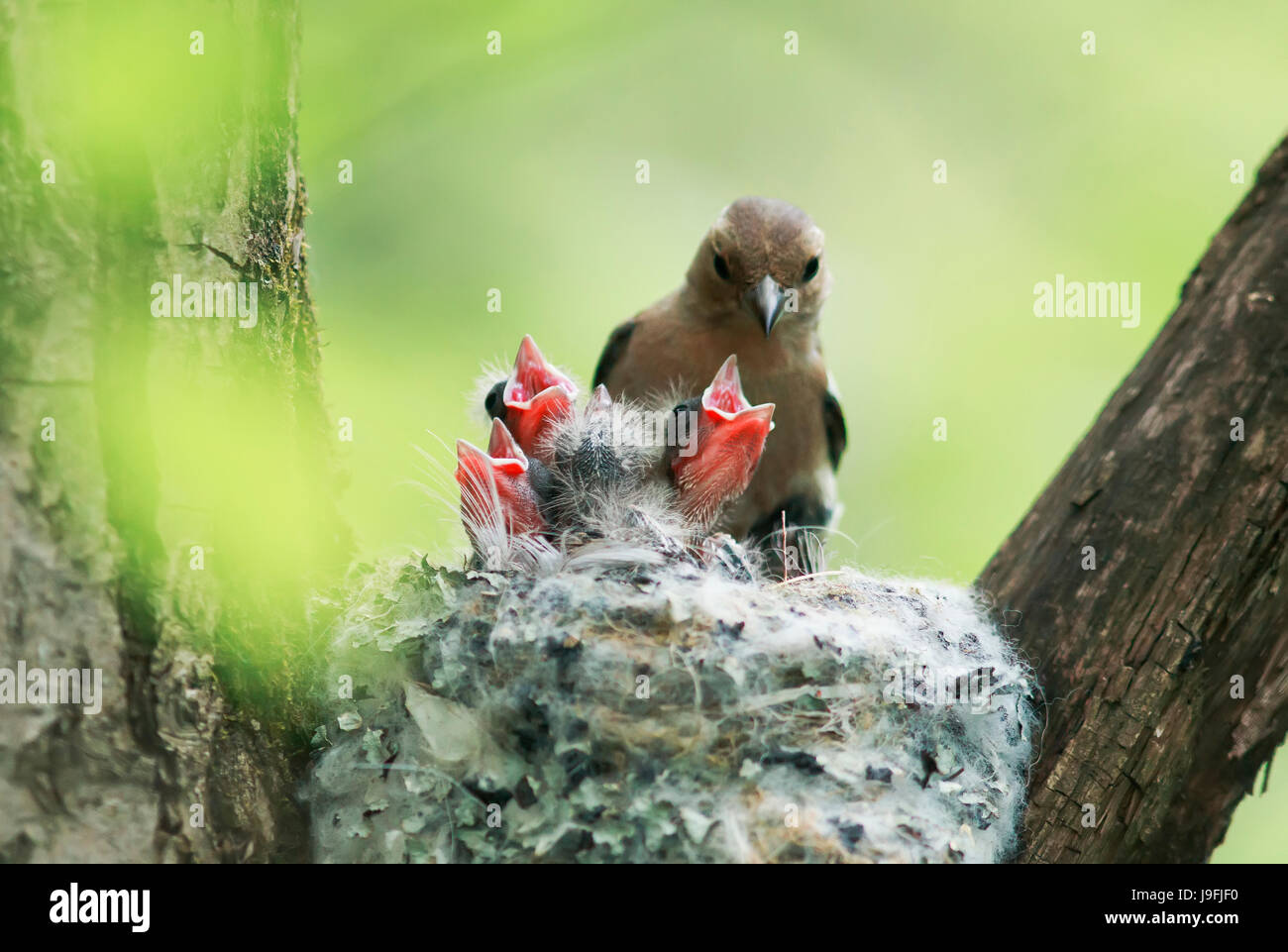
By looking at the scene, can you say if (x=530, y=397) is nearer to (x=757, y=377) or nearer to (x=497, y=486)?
(x=497, y=486)

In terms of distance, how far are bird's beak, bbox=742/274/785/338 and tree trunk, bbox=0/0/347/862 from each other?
2515 mm

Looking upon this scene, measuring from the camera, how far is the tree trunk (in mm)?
1838

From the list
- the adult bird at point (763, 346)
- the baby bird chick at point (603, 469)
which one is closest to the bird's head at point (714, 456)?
the baby bird chick at point (603, 469)

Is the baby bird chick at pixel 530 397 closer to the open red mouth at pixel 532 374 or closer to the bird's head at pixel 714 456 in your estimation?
the open red mouth at pixel 532 374

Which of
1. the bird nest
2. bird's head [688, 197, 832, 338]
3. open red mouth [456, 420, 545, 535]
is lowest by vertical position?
the bird nest

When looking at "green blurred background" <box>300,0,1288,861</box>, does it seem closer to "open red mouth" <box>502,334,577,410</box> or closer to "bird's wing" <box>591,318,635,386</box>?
"bird's wing" <box>591,318,635,386</box>

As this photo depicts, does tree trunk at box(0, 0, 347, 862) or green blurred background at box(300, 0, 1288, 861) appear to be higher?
green blurred background at box(300, 0, 1288, 861)

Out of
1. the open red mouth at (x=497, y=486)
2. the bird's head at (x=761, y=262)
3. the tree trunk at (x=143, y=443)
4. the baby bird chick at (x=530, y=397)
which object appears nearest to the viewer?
the tree trunk at (x=143, y=443)

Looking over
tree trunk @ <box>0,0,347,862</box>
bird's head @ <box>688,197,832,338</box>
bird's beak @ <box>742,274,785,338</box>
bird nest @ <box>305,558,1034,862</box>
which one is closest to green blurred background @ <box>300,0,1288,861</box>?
bird's head @ <box>688,197,832,338</box>

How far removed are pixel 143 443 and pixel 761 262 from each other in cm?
313

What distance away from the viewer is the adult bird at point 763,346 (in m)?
4.59

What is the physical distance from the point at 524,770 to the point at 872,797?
816 millimetres

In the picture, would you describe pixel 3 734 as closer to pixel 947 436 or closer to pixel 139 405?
pixel 139 405
